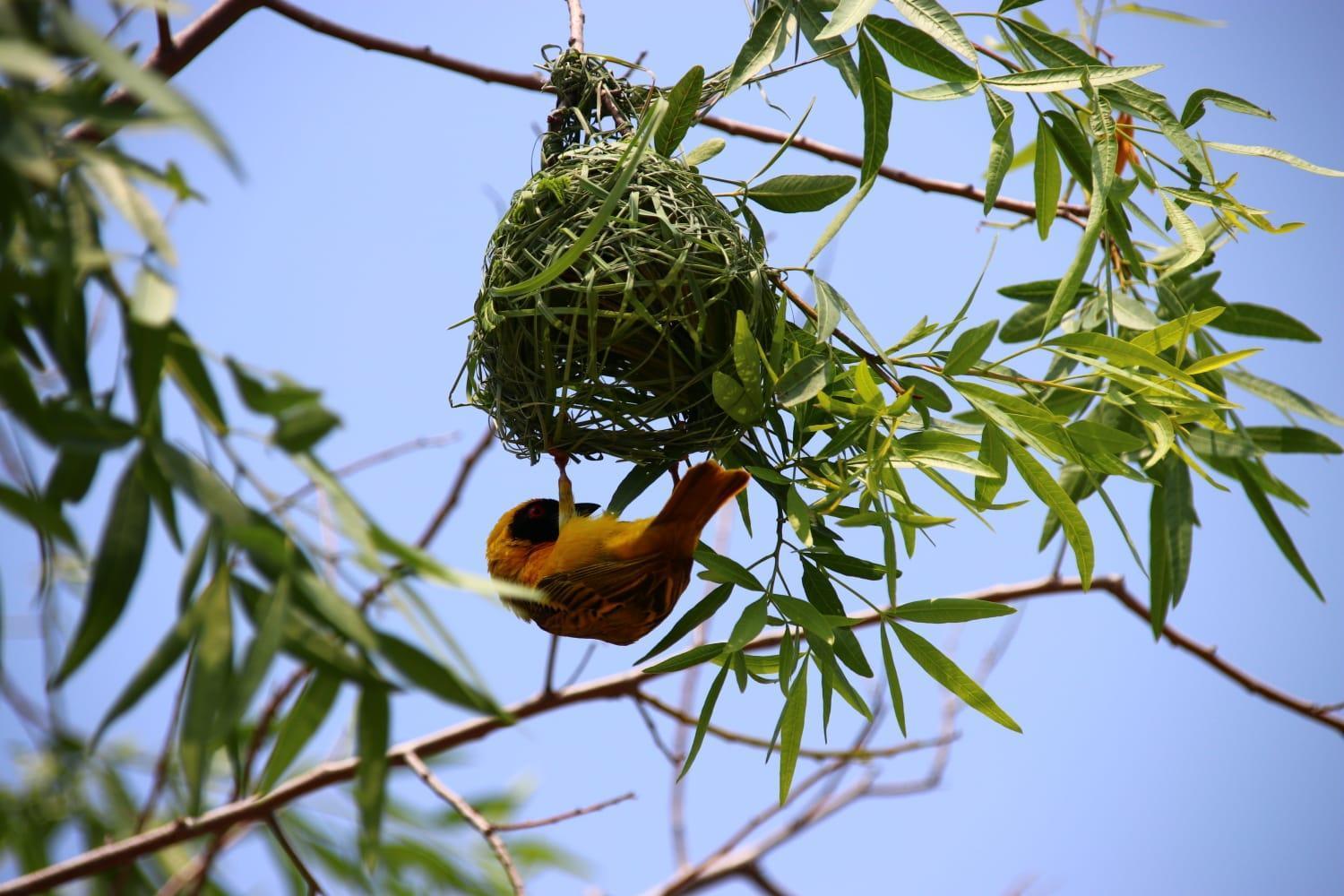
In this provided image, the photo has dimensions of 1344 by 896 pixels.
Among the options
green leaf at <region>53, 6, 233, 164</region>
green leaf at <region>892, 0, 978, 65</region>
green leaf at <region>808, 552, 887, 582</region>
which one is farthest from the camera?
green leaf at <region>808, 552, 887, 582</region>

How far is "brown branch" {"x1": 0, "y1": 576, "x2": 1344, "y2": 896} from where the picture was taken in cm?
229

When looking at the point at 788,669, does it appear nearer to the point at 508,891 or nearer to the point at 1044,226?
the point at 1044,226

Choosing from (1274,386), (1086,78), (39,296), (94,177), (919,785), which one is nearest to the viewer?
(94,177)

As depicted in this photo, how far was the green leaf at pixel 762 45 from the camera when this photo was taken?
5.67 feet

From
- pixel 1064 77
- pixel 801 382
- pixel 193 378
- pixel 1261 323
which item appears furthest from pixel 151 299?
pixel 1261 323

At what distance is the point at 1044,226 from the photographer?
6.16 feet

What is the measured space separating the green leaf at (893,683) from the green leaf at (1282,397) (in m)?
1.18

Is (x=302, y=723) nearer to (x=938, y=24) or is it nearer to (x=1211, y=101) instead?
(x=938, y=24)

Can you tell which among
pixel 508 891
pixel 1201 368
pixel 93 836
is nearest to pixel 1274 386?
pixel 1201 368

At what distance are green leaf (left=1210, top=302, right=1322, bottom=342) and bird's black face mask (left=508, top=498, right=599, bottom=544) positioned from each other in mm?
1404

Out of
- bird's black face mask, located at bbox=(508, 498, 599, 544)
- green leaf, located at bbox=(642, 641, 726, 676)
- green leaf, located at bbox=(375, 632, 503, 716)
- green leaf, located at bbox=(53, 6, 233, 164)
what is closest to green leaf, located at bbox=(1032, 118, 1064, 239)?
green leaf, located at bbox=(642, 641, 726, 676)

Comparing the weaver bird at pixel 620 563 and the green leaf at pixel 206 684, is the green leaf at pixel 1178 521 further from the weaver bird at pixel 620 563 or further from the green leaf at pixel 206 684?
the green leaf at pixel 206 684

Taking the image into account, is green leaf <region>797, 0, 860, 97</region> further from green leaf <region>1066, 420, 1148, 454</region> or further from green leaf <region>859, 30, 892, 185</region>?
green leaf <region>1066, 420, 1148, 454</region>

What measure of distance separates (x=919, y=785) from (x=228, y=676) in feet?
7.50
